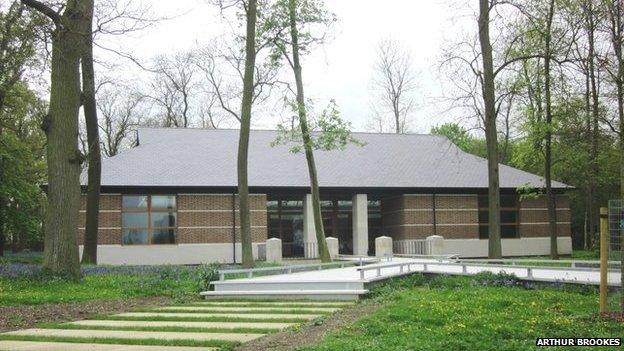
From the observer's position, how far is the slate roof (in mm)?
31312

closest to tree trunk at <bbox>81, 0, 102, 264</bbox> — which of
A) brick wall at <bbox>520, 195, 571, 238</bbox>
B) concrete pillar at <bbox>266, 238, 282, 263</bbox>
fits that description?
concrete pillar at <bbox>266, 238, 282, 263</bbox>

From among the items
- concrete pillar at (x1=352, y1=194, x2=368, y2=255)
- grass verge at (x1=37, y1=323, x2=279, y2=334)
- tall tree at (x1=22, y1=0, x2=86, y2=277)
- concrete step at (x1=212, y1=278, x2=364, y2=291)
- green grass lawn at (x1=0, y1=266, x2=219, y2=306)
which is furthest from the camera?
concrete pillar at (x1=352, y1=194, x2=368, y2=255)

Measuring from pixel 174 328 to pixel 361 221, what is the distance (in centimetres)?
2462

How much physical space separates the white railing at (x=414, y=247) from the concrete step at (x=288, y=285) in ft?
60.2

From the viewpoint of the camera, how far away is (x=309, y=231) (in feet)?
109

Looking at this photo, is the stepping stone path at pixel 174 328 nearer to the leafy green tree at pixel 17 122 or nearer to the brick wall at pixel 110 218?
the leafy green tree at pixel 17 122

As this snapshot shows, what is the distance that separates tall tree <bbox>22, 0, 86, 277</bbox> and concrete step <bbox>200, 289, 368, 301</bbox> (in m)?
4.27

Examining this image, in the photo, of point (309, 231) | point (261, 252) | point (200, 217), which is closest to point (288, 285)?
point (261, 252)

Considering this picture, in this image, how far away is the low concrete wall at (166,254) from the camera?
30.3 m

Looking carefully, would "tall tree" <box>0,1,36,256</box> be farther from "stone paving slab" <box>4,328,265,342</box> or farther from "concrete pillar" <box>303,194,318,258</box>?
"concrete pillar" <box>303,194,318,258</box>

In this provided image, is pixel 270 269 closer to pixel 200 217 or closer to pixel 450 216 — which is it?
pixel 200 217

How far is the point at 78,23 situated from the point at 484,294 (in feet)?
39.5

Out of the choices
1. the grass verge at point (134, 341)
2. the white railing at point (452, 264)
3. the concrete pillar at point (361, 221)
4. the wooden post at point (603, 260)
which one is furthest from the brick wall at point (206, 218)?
the wooden post at point (603, 260)

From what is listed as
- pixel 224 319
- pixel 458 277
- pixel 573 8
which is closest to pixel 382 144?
pixel 573 8
